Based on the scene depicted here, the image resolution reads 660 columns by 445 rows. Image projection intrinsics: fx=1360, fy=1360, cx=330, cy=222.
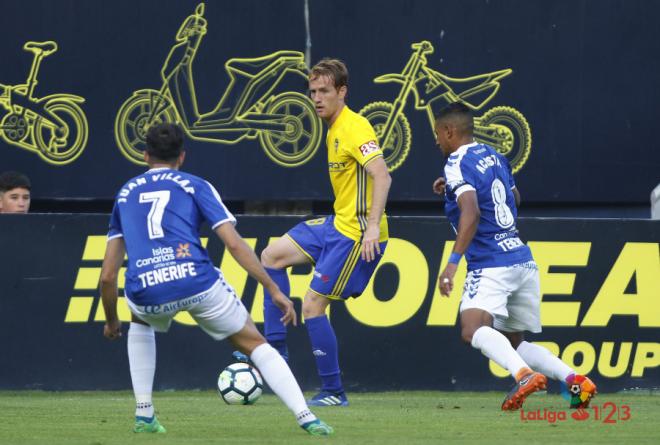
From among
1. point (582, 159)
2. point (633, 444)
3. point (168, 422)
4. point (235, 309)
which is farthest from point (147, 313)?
point (582, 159)

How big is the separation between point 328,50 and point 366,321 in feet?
12.2

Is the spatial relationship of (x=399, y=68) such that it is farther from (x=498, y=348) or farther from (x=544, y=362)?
(x=498, y=348)

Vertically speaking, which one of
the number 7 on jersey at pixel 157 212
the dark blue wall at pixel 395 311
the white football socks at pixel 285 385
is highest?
the number 7 on jersey at pixel 157 212

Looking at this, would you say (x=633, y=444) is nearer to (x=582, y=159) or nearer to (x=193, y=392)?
(x=193, y=392)

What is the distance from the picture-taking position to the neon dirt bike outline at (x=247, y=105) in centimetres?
1354

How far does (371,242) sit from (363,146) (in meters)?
0.69

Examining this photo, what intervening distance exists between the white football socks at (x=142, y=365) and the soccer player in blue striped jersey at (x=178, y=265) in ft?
0.04

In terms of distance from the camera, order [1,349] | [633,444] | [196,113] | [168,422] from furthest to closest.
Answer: [196,113]
[1,349]
[168,422]
[633,444]

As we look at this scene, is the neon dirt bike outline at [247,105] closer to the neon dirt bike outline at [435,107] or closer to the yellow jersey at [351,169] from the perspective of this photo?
the neon dirt bike outline at [435,107]

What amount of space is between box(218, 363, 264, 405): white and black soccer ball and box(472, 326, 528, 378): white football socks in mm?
1498

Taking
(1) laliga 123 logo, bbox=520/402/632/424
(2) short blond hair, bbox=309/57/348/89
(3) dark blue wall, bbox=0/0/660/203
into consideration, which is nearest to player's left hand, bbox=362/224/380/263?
(2) short blond hair, bbox=309/57/348/89

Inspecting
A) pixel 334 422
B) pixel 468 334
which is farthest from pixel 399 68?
pixel 334 422

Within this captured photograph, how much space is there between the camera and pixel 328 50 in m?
13.6

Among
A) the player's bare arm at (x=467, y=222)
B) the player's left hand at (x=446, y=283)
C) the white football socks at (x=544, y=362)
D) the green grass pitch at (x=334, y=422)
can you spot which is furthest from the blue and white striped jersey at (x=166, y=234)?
the white football socks at (x=544, y=362)
